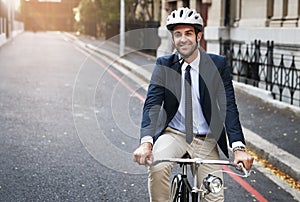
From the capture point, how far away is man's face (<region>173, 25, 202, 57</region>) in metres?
3.83

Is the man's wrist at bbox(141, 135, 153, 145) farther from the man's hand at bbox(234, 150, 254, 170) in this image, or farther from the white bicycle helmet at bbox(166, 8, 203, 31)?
the white bicycle helmet at bbox(166, 8, 203, 31)

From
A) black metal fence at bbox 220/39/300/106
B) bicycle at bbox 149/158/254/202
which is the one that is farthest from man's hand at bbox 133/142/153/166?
black metal fence at bbox 220/39/300/106

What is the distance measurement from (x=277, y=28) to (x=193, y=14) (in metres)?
11.6

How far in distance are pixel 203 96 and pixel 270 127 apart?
658 cm

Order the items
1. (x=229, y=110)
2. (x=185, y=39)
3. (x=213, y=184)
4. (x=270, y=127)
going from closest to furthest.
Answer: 1. (x=213, y=184)
2. (x=185, y=39)
3. (x=229, y=110)
4. (x=270, y=127)

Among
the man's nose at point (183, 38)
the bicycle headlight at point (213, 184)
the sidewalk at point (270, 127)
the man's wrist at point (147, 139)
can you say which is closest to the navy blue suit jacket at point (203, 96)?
the man's wrist at point (147, 139)

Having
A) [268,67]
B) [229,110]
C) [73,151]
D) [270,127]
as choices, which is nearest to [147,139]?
[229,110]

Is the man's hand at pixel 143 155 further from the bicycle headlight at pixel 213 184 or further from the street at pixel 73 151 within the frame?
the street at pixel 73 151

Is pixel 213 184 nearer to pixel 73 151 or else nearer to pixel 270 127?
pixel 73 151

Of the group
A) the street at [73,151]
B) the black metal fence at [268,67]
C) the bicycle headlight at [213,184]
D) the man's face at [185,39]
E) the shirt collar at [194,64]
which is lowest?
the street at [73,151]

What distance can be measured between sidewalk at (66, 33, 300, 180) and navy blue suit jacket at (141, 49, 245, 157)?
71.2 inches

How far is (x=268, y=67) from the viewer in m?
14.4

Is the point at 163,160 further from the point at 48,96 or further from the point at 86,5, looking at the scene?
the point at 86,5

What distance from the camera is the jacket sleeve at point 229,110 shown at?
12.6 feet
